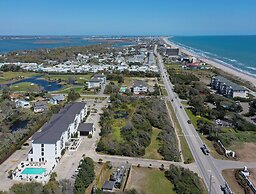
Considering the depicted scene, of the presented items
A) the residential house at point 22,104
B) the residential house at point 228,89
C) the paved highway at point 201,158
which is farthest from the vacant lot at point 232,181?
the residential house at point 22,104

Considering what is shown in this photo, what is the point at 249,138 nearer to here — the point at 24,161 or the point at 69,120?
the point at 69,120

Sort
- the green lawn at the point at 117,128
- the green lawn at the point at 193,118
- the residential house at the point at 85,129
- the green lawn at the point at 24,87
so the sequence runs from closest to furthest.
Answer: the green lawn at the point at 117,128 < the residential house at the point at 85,129 < the green lawn at the point at 193,118 < the green lawn at the point at 24,87

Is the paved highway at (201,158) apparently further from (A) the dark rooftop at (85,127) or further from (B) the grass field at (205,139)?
(A) the dark rooftop at (85,127)

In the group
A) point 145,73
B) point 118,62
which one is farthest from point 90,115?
point 118,62

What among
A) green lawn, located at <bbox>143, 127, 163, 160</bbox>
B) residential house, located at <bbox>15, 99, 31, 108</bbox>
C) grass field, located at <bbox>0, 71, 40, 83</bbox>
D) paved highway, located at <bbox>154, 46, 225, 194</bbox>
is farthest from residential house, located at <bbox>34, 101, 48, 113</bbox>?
grass field, located at <bbox>0, 71, 40, 83</bbox>

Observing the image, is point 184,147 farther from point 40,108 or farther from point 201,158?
point 40,108

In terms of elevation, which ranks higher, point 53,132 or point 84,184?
point 53,132

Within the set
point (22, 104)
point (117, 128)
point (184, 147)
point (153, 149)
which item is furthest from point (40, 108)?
point (184, 147)
